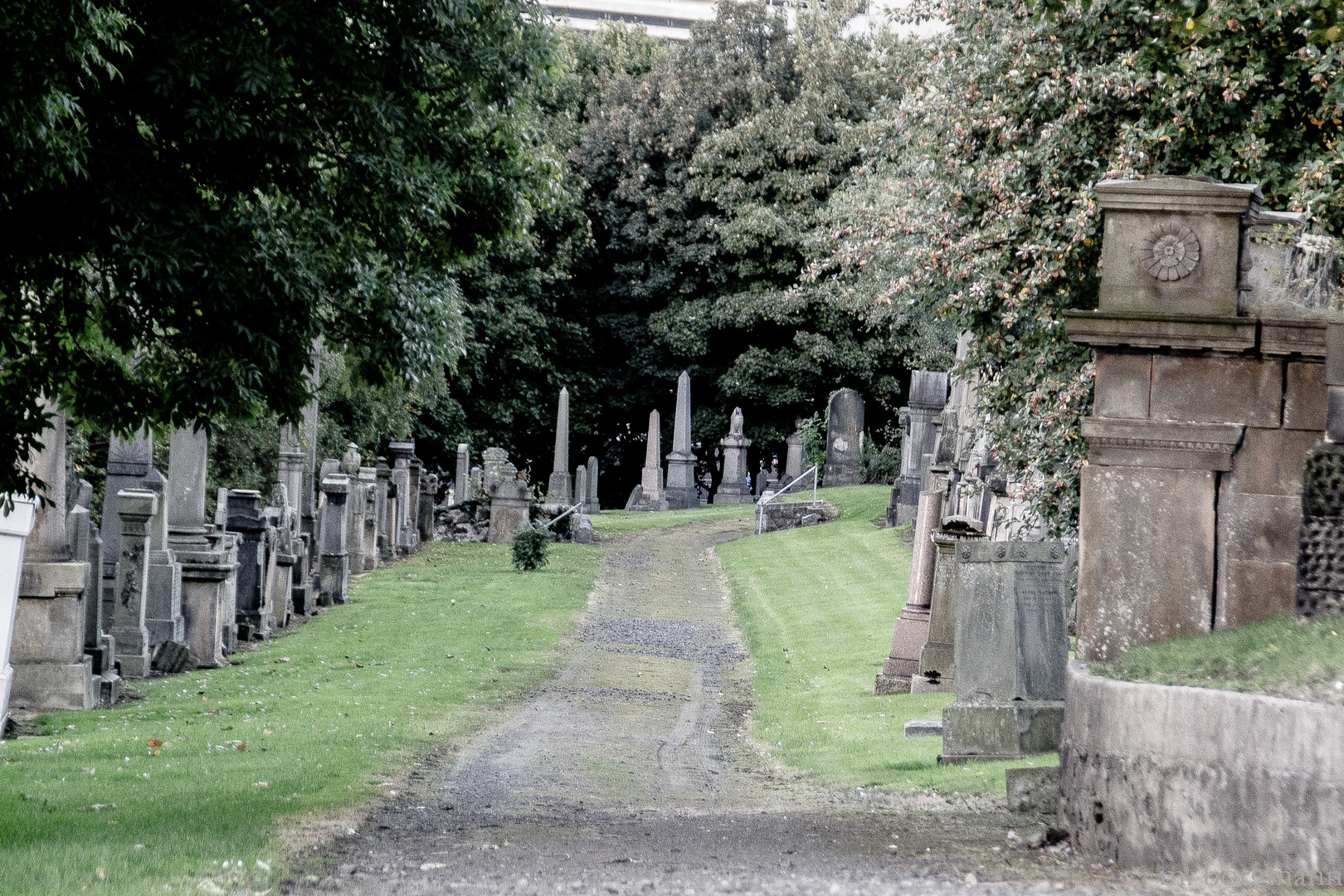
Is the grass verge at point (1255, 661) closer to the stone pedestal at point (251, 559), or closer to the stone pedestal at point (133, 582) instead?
the stone pedestal at point (133, 582)

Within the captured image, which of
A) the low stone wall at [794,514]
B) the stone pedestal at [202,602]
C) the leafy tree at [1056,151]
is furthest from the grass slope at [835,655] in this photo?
the stone pedestal at [202,602]

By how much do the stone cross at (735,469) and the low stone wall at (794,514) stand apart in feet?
32.4

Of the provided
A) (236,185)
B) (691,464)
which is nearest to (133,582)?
(236,185)

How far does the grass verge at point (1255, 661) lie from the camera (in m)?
5.98

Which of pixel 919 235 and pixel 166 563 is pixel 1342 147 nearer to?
pixel 919 235

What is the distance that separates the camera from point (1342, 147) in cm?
1030

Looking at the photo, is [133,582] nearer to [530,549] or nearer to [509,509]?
[530,549]

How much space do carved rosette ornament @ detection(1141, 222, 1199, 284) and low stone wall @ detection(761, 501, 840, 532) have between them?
26.2 meters

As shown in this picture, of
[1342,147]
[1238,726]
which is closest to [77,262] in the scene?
[1238,726]

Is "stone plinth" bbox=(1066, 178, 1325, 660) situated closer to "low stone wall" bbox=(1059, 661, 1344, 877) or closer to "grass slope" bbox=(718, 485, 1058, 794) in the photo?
"low stone wall" bbox=(1059, 661, 1344, 877)

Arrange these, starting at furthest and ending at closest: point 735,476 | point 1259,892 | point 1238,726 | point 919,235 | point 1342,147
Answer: point 735,476 < point 919,235 < point 1342,147 < point 1238,726 < point 1259,892

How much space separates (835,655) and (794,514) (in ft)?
56.6

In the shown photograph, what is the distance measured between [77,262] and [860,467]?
113 feet

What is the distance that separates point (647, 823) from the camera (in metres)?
8.02
